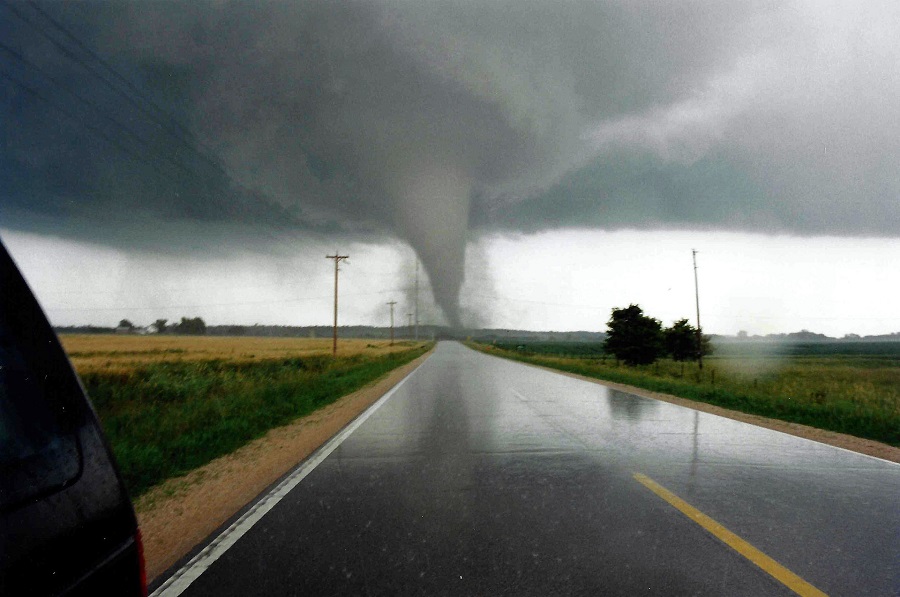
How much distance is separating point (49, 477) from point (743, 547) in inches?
185

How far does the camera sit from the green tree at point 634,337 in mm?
55812

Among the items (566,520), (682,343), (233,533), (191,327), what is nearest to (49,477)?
(233,533)

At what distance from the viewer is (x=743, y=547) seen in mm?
4629

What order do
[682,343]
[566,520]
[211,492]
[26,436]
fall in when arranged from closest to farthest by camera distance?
[26,436], [566,520], [211,492], [682,343]

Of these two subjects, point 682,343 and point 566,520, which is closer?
point 566,520

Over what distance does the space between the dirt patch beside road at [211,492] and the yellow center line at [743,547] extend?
433 centimetres

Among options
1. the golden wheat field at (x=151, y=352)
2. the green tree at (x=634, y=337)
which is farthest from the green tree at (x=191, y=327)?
the green tree at (x=634, y=337)

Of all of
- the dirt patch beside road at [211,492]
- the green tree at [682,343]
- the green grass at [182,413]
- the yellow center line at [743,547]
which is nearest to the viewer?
the yellow center line at [743,547]

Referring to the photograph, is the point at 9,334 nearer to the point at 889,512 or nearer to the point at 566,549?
the point at 566,549

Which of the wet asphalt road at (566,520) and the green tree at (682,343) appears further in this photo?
the green tree at (682,343)

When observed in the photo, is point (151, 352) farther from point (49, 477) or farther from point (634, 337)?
point (49, 477)

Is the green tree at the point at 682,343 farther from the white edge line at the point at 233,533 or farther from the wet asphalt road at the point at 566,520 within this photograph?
the white edge line at the point at 233,533

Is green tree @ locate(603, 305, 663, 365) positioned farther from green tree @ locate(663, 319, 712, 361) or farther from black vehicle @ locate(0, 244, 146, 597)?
black vehicle @ locate(0, 244, 146, 597)

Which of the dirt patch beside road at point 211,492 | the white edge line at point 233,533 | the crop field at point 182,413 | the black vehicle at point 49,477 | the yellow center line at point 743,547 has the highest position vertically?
the black vehicle at point 49,477
